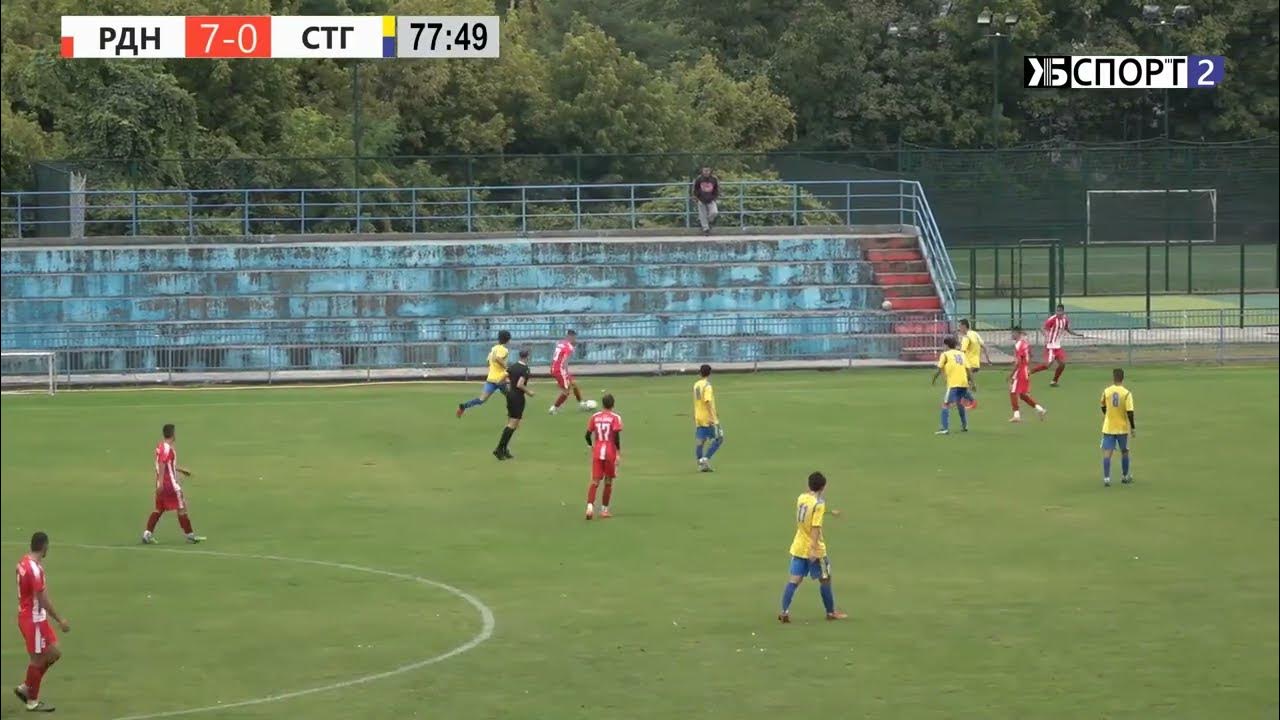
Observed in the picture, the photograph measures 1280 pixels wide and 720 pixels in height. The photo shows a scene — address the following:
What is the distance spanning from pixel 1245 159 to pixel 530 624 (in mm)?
41886

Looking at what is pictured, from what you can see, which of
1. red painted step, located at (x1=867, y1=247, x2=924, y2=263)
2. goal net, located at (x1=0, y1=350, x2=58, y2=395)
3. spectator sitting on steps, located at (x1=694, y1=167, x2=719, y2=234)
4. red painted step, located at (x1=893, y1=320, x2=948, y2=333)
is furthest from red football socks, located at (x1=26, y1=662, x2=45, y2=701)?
red painted step, located at (x1=867, y1=247, x2=924, y2=263)

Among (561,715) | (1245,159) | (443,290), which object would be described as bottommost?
(561,715)

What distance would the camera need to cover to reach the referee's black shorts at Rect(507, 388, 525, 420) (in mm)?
30156

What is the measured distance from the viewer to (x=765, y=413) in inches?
1451

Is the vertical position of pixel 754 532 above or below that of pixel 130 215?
below

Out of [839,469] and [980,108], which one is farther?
[980,108]

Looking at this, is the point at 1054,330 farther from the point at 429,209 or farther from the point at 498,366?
the point at 429,209

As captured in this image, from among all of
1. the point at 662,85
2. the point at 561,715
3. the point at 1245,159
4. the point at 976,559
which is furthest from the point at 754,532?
the point at 662,85

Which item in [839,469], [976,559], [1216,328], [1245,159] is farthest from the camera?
[1245,159]

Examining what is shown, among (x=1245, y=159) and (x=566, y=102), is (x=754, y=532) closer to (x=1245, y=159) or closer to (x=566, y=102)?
(x=1245, y=159)

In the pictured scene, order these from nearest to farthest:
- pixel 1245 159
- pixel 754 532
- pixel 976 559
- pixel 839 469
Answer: pixel 976 559 < pixel 754 532 < pixel 839 469 < pixel 1245 159

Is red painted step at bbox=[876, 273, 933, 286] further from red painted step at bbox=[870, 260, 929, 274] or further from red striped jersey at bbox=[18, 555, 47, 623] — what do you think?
red striped jersey at bbox=[18, 555, 47, 623]

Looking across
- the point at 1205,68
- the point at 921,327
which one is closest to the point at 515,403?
the point at 921,327

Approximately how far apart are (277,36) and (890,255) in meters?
19.7
